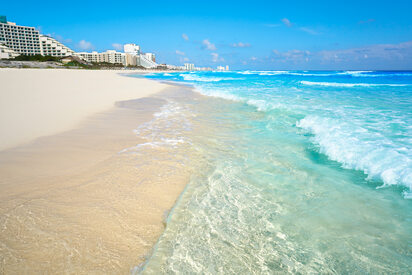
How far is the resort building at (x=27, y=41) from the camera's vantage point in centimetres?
8962

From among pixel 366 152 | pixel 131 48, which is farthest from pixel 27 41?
pixel 366 152

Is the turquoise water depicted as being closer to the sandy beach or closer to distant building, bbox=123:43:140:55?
the sandy beach

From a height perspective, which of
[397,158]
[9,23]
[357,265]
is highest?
[9,23]

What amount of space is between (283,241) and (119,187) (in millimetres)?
2181

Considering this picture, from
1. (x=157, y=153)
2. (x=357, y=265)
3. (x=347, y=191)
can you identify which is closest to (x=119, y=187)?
(x=157, y=153)

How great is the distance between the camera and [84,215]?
8.04ft

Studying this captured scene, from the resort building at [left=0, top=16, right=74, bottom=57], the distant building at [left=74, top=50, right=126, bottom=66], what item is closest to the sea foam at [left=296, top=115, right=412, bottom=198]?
the resort building at [left=0, top=16, right=74, bottom=57]

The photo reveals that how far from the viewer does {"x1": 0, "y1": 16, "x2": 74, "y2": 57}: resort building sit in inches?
3529

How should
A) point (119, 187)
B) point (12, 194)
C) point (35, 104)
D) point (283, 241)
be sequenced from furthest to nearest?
point (35, 104) < point (119, 187) < point (12, 194) < point (283, 241)

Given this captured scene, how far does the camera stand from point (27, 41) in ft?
311

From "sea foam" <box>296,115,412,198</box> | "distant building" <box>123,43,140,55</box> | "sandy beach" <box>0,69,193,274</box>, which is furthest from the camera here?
"distant building" <box>123,43,140,55</box>

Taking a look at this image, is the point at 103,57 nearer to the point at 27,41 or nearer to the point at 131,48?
the point at 131,48

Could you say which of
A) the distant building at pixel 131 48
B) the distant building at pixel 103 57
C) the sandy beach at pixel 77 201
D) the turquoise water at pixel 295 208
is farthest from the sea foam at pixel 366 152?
the distant building at pixel 131 48

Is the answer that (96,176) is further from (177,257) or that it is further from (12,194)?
(177,257)
